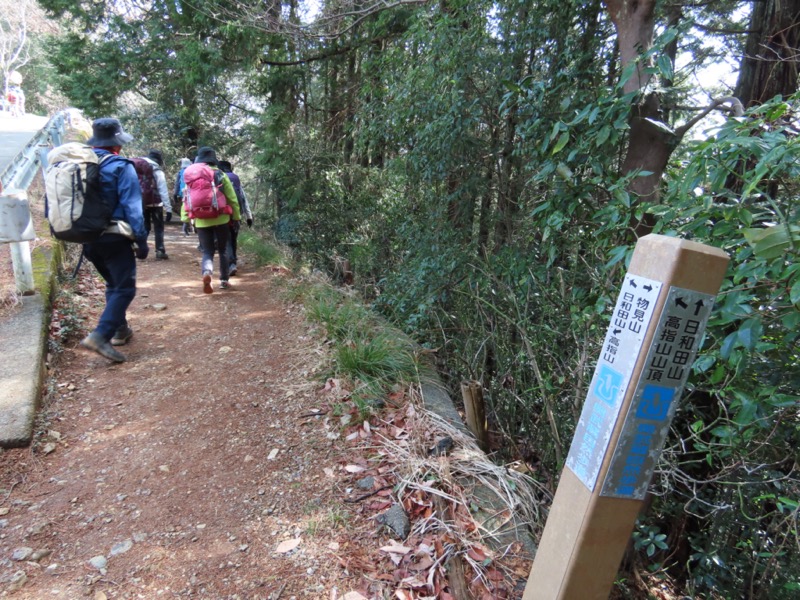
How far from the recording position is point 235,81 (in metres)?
13.3

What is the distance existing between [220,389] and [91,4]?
10808 mm

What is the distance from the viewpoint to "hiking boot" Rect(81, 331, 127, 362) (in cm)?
404

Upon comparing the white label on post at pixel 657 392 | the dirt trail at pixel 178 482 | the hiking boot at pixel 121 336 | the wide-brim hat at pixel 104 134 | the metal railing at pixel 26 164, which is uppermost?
the wide-brim hat at pixel 104 134

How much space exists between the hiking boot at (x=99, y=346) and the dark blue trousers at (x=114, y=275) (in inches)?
1.6

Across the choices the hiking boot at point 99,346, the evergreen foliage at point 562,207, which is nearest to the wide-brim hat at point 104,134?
the hiking boot at point 99,346

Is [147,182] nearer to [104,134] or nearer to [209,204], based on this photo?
[209,204]

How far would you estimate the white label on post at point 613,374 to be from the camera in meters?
1.38

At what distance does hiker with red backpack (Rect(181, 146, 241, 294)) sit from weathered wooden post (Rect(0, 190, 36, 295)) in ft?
6.50

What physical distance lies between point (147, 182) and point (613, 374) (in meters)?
7.48

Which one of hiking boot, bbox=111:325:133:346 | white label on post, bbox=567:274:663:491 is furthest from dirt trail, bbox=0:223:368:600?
white label on post, bbox=567:274:663:491

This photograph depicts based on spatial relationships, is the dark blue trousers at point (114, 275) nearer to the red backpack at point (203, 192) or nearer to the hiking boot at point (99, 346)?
the hiking boot at point (99, 346)

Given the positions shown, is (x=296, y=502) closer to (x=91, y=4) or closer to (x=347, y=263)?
(x=347, y=263)

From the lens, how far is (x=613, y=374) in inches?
56.9

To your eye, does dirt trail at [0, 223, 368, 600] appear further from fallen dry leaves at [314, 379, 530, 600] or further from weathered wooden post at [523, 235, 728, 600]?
weathered wooden post at [523, 235, 728, 600]
